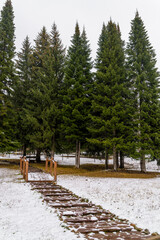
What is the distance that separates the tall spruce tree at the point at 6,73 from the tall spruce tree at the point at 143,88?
13882 millimetres

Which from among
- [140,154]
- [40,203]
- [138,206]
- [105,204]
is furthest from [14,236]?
[140,154]

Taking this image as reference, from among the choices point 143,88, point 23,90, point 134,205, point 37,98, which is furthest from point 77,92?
point 134,205

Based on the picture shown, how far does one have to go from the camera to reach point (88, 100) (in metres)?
22.9

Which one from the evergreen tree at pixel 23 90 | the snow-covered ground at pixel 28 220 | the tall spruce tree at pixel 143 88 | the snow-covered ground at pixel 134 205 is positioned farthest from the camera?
the evergreen tree at pixel 23 90

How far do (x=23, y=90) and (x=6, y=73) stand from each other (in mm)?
5163

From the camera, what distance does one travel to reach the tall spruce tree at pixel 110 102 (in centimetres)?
2006

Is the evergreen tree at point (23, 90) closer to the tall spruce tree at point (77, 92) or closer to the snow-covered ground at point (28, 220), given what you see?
the tall spruce tree at point (77, 92)

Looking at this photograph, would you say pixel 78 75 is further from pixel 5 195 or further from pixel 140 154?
pixel 5 195

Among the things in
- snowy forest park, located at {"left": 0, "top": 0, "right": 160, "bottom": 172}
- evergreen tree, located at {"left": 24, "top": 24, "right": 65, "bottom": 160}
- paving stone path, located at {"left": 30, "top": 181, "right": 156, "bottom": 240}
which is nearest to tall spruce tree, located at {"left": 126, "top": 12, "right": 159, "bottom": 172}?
snowy forest park, located at {"left": 0, "top": 0, "right": 160, "bottom": 172}

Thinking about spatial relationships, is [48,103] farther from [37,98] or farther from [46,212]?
[46,212]

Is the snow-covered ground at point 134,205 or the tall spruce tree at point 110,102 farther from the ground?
the tall spruce tree at point 110,102

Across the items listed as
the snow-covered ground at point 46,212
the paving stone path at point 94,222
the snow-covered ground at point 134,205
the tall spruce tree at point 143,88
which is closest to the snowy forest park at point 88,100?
the tall spruce tree at point 143,88

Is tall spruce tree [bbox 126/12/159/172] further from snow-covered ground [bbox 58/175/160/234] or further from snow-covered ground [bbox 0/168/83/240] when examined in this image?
snow-covered ground [bbox 0/168/83/240]

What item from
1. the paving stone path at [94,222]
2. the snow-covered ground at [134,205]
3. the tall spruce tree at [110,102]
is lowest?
the snow-covered ground at [134,205]
